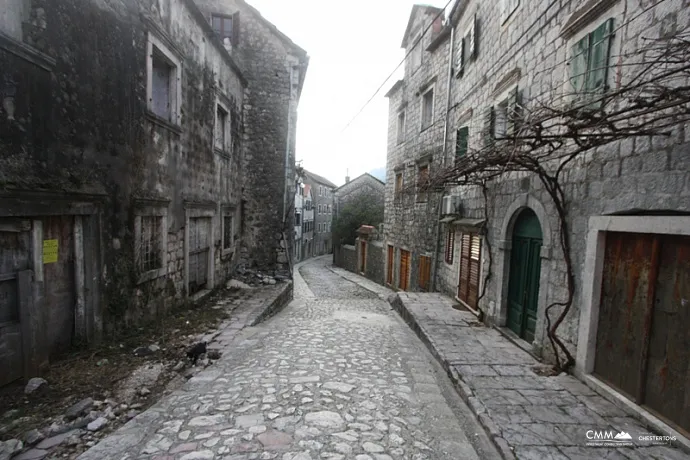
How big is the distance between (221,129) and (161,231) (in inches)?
181

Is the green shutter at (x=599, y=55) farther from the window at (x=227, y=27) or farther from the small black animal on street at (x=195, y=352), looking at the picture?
the window at (x=227, y=27)

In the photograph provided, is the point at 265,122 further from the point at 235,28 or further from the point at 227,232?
the point at 227,232

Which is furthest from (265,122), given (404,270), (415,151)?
(404,270)

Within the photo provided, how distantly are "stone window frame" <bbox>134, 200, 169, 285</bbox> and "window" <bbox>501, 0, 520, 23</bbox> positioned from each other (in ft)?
24.4

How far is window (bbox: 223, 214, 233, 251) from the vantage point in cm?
1025

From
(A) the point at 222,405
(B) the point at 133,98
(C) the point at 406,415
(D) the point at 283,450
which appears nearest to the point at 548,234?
(C) the point at 406,415

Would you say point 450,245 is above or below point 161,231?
below

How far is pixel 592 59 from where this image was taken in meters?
4.33

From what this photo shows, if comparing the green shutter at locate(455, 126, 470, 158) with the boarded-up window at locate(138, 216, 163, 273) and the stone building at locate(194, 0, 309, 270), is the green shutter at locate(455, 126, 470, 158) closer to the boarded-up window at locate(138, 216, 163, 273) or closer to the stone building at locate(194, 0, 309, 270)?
the stone building at locate(194, 0, 309, 270)

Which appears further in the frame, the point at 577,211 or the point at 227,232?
the point at 227,232

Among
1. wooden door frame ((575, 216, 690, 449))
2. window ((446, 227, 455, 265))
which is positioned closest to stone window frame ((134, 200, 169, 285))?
wooden door frame ((575, 216, 690, 449))

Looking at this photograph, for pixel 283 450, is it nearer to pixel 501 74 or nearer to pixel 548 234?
pixel 548 234

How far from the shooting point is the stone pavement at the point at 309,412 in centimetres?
285

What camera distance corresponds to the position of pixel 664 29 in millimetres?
3330
